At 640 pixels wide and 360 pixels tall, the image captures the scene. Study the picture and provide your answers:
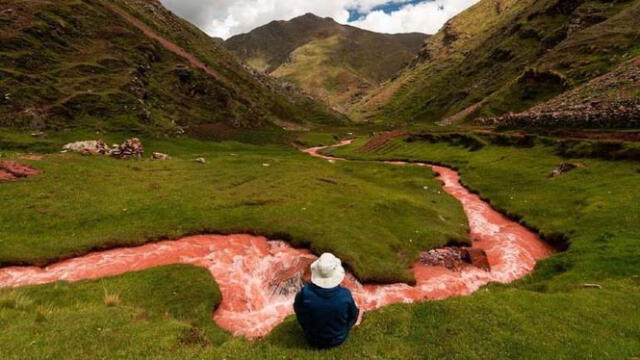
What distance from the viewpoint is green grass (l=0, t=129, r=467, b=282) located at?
26469mm

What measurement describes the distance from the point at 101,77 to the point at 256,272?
3528 inches

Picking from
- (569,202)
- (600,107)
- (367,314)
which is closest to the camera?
(367,314)

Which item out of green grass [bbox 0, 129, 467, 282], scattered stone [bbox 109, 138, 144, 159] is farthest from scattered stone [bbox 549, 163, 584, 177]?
scattered stone [bbox 109, 138, 144, 159]

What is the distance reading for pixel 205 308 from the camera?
64.1 ft

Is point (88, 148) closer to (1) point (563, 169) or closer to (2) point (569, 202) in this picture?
(2) point (569, 202)

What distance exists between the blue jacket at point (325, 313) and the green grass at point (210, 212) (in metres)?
12.0

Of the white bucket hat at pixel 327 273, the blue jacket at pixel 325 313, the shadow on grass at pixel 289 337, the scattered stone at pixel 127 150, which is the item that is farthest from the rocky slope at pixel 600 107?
the scattered stone at pixel 127 150

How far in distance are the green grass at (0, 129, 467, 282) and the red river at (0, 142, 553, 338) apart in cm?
109

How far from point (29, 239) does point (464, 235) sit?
1420 inches

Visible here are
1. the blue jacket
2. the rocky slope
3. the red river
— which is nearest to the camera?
the blue jacket

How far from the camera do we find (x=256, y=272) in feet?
80.8

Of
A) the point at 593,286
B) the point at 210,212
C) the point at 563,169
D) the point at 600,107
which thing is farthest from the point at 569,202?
the point at 210,212

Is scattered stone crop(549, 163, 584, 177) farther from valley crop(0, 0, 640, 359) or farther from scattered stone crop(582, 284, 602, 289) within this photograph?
scattered stone crop(582, 284, 602, 289)

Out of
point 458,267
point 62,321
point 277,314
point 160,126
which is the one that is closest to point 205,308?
point 277,314
